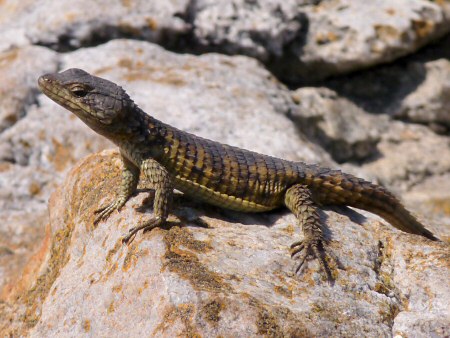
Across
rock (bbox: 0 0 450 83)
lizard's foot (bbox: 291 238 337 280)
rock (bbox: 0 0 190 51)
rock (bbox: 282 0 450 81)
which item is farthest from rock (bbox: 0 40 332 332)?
lizard's foot (bbox: 291 238 337 280)

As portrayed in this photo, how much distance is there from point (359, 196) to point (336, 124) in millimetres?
3600

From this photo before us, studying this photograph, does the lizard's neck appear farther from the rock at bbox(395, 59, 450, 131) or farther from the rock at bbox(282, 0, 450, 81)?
the rock at bbox(395, 59, 450, 131)

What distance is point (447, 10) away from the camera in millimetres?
10375

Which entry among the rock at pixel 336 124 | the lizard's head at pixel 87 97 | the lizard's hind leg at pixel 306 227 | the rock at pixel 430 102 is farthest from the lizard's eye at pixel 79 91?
the rock at pixel 430 102

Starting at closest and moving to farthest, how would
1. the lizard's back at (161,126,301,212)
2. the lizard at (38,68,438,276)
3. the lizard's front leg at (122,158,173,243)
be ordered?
the lizard's front leg at (122,158,173,243) < the lizard at (38,68,438,276) < the lizard's back at (161,126,301,212)

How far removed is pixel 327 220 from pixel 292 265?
3.40 ft

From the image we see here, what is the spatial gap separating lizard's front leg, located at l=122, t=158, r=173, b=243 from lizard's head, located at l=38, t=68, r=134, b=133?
1.69 ft

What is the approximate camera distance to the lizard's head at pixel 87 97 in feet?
17.4

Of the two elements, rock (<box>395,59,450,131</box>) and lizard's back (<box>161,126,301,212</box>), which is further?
rock (<box>395,59,450,131</box>)

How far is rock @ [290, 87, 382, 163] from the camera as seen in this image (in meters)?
9.30

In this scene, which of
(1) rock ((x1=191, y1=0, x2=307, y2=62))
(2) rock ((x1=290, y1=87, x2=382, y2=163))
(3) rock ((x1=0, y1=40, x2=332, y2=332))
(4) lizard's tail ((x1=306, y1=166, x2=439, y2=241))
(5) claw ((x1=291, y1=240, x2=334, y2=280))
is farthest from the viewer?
(1) rock ((x1=191, y1=0, x2=307, y2=62))

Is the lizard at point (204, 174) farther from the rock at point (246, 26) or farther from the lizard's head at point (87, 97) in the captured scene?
the rock at point (246, 26)

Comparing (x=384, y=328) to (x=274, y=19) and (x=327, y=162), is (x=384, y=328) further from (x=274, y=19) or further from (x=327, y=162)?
(x=274, y=19)

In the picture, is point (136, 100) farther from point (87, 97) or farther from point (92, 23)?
point (87, 97)
